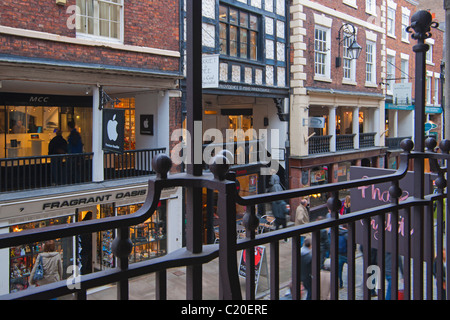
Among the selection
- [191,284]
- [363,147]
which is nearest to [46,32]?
[191,284]

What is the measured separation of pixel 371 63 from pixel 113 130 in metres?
15.9

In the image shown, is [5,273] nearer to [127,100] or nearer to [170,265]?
[127,100]

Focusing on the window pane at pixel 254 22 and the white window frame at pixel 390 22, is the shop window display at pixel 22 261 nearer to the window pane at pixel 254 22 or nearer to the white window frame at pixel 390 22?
the window pane at pixel 254 22

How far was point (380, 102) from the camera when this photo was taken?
22.9 meters

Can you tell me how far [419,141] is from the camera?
3.20 meters

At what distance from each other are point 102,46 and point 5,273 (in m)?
6.00

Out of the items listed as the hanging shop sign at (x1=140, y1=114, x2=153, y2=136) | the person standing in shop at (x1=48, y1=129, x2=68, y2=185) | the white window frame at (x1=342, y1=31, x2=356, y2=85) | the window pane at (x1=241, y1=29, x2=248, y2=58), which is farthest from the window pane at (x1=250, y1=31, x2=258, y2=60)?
the person standing in shop at (x1=48, y1=129, x2=68, y2=185)

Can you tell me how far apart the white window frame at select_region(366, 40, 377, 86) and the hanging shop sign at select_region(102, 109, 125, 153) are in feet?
50.1

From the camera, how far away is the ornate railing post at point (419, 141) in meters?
3.06

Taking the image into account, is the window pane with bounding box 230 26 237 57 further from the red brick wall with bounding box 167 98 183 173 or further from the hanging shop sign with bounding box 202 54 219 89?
the red brick wall with bounding box 167 98 183 173

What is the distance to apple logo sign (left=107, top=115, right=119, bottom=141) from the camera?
1066cm

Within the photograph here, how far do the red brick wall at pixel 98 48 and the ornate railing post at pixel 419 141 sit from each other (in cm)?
898

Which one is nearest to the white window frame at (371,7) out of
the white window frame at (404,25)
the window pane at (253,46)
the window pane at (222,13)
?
the white window frame at (404,25)

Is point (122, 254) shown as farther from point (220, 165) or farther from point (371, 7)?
point (371, 7)
